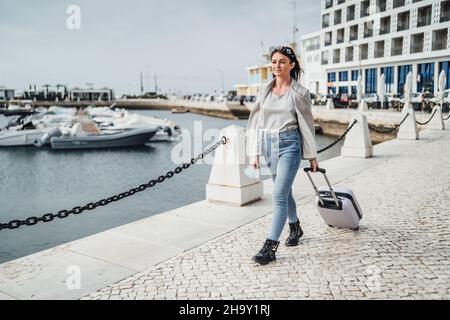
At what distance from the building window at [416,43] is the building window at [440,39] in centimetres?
192

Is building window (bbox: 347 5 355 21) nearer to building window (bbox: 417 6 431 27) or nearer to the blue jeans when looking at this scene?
building window (bbox: 417 6 431 27)

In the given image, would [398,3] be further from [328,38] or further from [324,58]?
[324,58]

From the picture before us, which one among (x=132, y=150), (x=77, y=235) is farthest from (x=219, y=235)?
(x=132, y=150)

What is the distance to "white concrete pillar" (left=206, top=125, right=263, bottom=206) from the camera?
5.93 meters

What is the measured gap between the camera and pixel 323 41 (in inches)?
2090

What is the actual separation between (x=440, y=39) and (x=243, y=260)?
41.6 m

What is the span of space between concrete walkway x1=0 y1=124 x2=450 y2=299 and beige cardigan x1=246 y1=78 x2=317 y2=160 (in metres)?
1.09

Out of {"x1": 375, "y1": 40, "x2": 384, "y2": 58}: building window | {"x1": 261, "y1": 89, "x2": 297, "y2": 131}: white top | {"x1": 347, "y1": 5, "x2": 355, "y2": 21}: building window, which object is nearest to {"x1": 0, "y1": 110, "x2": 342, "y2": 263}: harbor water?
{"x1": 261, "y1": 89, "x2": 297, "y2": 131}: white top

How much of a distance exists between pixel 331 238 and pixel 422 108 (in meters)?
26.2

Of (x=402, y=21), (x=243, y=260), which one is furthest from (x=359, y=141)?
(x=402, y=21)

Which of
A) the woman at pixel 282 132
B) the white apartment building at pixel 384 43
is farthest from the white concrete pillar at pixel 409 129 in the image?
the white apartment building at pixel 384 43

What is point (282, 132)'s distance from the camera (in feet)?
12.8

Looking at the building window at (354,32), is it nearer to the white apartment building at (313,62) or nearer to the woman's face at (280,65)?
the white apartment building at (313,62)
